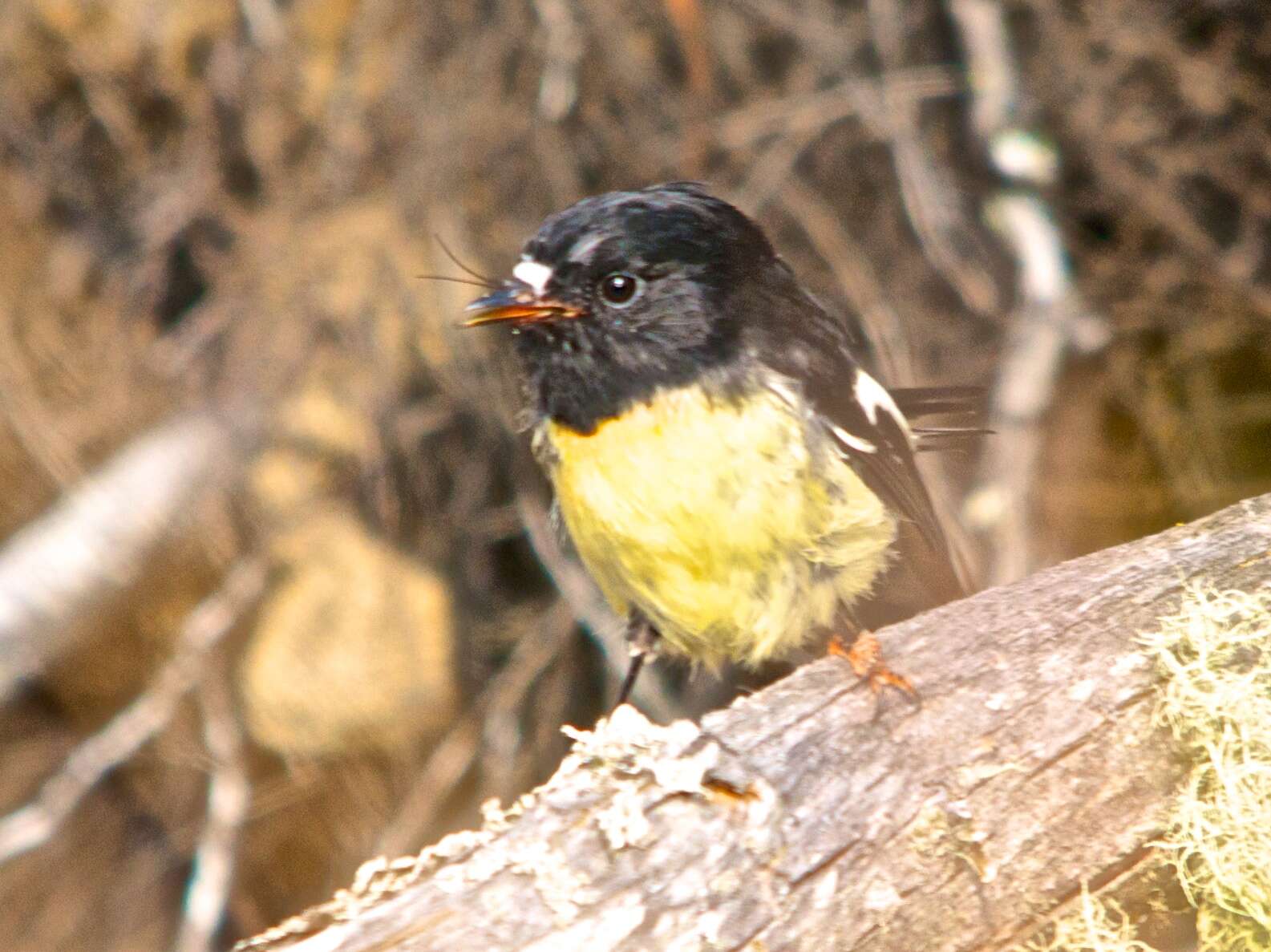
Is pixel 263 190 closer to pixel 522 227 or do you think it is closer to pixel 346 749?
pixel 522 227

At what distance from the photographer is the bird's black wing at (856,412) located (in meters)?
2.50

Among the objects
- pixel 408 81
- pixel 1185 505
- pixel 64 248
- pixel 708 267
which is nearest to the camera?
pixel 708 267

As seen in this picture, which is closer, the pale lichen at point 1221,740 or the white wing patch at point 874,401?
the pale lichen at point 1221,740

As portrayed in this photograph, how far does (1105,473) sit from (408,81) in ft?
8.74

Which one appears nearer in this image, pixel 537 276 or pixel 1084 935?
pixel 1084 935

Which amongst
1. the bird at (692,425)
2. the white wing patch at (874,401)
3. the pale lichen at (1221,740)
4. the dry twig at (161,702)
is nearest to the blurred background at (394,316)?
the dry twig at (161,702)

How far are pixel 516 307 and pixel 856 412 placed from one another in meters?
0.66

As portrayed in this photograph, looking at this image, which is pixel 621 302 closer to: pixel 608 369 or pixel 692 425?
pixel 608 369

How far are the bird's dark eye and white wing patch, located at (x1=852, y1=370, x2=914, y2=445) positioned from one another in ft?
1.58

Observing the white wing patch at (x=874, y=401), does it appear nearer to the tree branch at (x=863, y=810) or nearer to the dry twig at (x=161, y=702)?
the tree branch at (x=863, y=810)

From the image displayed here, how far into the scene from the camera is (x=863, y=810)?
1771mm

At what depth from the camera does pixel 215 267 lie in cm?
438

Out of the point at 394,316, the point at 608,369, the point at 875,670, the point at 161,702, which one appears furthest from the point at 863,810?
the point at 161,702

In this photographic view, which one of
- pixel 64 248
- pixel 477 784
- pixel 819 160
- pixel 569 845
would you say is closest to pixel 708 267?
pixel 569 845
